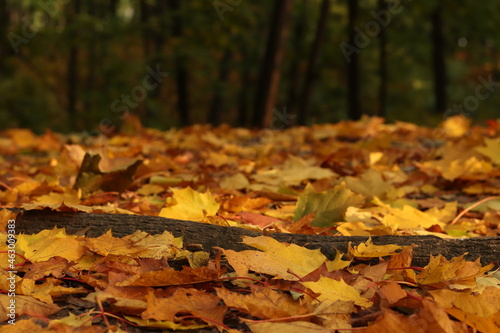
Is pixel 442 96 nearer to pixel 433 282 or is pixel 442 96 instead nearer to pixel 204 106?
pixel 433 282

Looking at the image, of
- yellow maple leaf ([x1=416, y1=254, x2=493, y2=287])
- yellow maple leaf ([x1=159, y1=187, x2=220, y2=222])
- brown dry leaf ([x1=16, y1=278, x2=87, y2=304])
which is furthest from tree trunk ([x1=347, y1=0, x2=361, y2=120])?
brown dry leaf ([x1=16, y1=278, x2=87, y2=304])

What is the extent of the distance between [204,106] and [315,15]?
12.1 meters

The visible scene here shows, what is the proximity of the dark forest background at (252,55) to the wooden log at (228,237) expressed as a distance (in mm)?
4539

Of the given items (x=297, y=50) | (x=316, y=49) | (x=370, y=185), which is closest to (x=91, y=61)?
(x=297, y=50)

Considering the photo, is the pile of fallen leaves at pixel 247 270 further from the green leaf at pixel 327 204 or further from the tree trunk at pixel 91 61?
the tree trunk at pixel 91 61

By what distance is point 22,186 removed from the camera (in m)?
1.74

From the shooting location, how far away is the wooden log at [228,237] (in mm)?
1163

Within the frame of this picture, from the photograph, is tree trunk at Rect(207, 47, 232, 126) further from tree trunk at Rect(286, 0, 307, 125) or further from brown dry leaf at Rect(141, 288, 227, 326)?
brown dry leaf at Rect(141, 288, 227, 326)

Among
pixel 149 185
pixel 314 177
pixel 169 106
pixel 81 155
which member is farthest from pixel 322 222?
pixel 169 106

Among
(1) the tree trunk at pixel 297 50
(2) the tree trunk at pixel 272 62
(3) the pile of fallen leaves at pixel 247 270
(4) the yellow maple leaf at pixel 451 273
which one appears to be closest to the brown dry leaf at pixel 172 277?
(3) the pile of fallen leaves at pixel 247 270

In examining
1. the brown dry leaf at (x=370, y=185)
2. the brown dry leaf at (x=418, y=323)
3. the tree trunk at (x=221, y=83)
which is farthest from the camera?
the tree trunk at (x=221, y=83)

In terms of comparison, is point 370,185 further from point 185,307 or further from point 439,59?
point 439,59

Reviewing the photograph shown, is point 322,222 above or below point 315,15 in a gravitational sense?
below

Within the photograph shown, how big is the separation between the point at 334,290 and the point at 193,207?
21.8 inches
